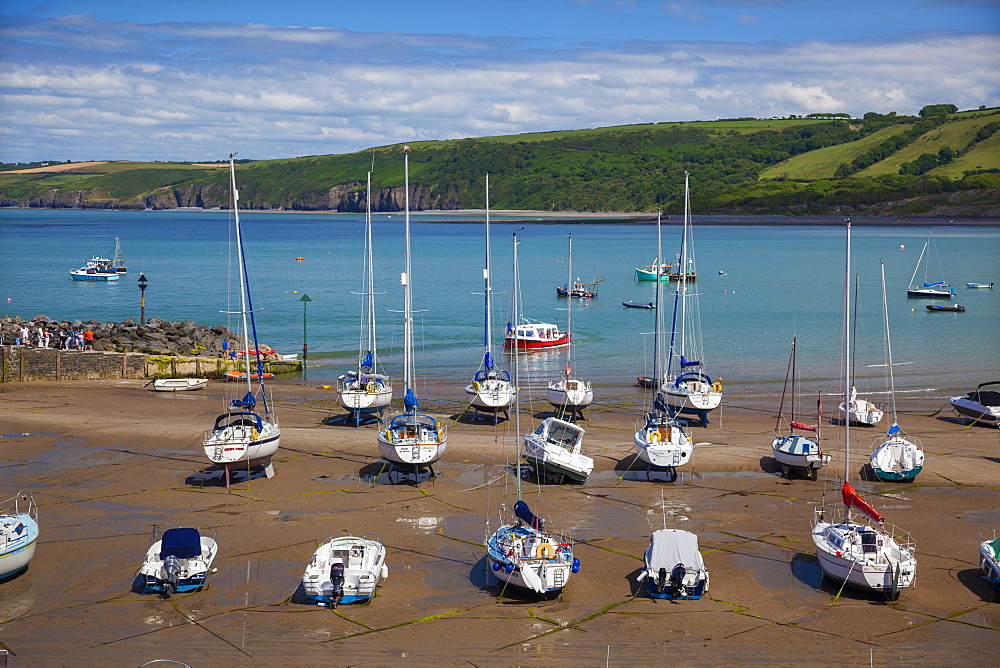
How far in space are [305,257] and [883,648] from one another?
146 meters

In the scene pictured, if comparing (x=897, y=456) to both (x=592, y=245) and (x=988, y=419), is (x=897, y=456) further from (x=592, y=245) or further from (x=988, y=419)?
(x=592, y=245)

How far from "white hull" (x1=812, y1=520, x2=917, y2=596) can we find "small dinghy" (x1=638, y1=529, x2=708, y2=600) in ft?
9.94

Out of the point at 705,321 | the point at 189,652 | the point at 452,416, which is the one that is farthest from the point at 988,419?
the point at 705,321

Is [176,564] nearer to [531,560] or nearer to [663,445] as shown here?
[531,560]

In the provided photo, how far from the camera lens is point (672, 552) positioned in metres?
21.3

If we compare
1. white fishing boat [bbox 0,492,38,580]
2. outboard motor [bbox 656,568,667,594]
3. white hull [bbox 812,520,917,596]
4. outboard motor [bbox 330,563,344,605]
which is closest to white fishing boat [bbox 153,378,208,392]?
white fishing boat [bbox 0,492,38,580]

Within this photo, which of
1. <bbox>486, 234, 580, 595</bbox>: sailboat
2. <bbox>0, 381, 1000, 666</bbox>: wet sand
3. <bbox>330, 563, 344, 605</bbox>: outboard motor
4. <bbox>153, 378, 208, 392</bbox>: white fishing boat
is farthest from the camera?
<bbox>153, 378, 208, 392</bbox>: white fishing boat

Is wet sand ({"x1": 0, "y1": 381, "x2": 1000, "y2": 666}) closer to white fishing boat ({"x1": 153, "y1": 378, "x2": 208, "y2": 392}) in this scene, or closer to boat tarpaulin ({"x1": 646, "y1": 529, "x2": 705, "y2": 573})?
boat tarpaulin ({"x1": 646, "y1": 529, "x2": 705, "y2": 573})

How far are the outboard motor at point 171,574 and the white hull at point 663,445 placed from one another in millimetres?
15587

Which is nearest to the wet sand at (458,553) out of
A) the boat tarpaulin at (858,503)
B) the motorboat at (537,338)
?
the boat tarpaulin at (858,503)

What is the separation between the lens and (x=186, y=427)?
120 feet

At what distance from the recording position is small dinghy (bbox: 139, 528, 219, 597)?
20.4m

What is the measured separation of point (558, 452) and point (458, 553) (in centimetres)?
730

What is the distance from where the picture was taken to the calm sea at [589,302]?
2255 inches
